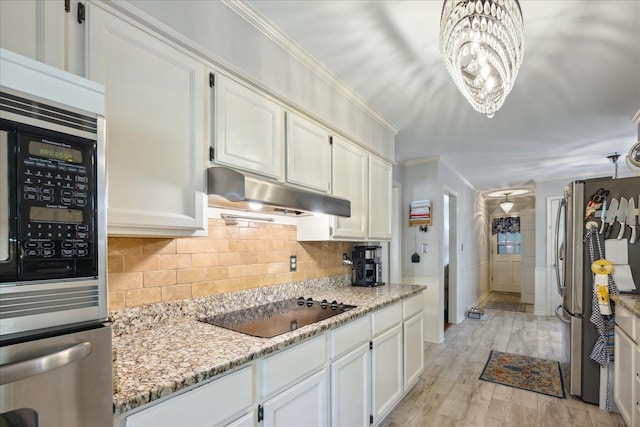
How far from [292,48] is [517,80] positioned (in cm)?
164

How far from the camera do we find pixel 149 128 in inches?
49.8

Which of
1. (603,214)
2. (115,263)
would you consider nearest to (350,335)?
(115,263)

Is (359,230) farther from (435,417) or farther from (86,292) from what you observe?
(86,292)

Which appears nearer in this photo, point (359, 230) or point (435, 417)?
point (435, 417)

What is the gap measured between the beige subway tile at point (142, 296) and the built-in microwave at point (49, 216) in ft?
2.68

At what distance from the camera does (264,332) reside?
153 cm

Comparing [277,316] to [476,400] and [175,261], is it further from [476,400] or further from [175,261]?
[476,400]

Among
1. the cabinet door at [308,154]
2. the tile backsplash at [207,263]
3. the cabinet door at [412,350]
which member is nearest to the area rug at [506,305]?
the cabinet door at [412,350]

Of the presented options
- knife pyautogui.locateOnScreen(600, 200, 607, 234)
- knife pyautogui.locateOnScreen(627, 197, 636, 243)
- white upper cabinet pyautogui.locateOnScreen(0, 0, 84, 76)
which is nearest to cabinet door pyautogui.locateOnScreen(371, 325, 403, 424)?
knife pyautogui.locateOnScreen(600, 200, 607, 234)

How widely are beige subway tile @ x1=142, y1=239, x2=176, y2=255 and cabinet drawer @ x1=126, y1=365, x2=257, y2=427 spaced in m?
0.72

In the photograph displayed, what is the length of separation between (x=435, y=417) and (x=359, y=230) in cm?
153

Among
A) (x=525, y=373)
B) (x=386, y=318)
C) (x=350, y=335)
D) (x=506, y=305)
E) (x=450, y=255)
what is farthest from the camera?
(x=506, y=305)

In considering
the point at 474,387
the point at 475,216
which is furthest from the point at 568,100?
the point at 475,216

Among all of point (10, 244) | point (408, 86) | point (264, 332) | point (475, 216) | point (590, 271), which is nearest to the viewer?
point (10, 244)
